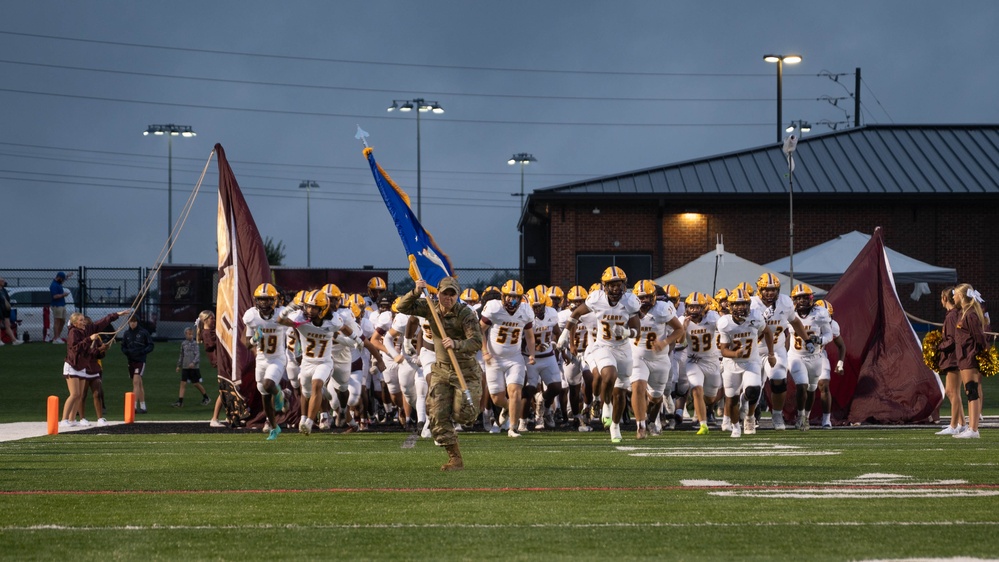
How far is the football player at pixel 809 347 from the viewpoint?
17.1m

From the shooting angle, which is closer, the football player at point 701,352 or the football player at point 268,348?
the football player at point 268,348

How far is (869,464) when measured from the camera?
35.7 feet

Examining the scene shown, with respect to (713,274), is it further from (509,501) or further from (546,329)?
(509,501)

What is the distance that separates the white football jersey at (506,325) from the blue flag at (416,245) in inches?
170

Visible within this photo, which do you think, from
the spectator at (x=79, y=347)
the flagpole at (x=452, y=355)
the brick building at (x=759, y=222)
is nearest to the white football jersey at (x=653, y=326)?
the flagpole at (x=452, y=355)

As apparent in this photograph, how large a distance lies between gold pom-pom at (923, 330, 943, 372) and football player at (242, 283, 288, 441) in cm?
758

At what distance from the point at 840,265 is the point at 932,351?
425 inches

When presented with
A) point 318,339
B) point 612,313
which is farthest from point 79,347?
point 612,313

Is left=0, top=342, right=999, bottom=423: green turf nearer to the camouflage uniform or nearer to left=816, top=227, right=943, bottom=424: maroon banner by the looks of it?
left=816, top=227, right=943, bottom=424: maroon banner

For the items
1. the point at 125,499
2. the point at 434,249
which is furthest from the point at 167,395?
the point at 125,499

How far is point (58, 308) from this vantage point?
31.0 metres

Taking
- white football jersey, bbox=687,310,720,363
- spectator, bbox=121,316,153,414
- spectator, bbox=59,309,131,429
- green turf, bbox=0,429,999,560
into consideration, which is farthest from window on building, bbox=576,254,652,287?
green turf, bbox=0,429,999,560

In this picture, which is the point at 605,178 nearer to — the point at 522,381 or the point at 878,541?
the point at 522,381

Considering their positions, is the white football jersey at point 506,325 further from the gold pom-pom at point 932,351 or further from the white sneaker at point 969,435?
the white sneaker at point 969,435
